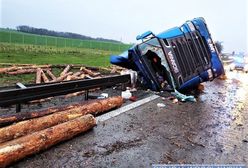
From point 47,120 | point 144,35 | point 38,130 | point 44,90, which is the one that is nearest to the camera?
point 38,130

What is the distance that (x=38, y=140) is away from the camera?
3852 millimetres

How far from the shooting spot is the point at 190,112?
726 centimetres

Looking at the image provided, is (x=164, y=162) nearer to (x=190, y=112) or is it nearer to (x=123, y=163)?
(x=123, y=163)

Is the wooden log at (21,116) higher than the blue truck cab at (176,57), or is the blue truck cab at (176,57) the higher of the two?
the blue truck cab at (176,57)

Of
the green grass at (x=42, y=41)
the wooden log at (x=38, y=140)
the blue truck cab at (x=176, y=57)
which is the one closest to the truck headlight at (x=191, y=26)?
the blue truck cab at (x=176, y=57)

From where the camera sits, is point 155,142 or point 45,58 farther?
point 45,58

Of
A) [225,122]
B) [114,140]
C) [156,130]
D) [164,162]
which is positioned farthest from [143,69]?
[164,162]

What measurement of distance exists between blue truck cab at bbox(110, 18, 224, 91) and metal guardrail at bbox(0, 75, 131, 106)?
1728 mm

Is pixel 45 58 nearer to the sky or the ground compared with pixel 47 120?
nearer to the sky

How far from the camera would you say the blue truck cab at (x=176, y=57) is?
9.34 metres

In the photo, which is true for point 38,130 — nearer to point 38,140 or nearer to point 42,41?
point 38,140

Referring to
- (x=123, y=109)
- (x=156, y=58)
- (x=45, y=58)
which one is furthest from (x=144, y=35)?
(x=45, y=58)

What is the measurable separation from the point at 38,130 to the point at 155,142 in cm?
184

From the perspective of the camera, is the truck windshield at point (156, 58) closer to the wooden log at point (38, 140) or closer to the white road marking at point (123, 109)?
the white road marking at point (123, 109)
